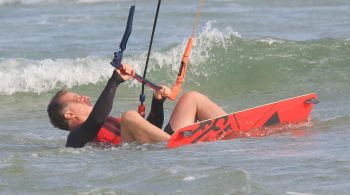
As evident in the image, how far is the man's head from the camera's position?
7.00 meters

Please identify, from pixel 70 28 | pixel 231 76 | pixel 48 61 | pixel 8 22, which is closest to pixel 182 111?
pixel 231 76

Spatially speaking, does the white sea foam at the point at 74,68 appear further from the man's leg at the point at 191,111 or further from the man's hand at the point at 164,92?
the man's hand at the point at 164,92

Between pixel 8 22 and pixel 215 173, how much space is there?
12.7m

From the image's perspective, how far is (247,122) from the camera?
745cm

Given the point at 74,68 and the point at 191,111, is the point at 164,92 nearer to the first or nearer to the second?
the point at 191,111

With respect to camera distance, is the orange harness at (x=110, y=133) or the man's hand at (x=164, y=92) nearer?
the man's hand at (x=164, y=92)

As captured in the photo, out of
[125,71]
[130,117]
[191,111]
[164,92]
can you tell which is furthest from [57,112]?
[191,111]

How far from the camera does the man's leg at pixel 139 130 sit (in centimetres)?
686

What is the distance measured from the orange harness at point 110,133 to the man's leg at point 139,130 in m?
0.11

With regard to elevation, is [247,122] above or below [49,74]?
above

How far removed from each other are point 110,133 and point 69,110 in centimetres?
34

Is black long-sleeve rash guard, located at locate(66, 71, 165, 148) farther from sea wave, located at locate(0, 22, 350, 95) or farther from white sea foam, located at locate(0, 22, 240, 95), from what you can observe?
white sea foam, located at locate(0, 22, 240, 95)

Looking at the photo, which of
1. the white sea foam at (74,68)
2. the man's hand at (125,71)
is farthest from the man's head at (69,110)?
the white sea foam at (74,68)

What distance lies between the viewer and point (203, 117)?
738 centimetres
